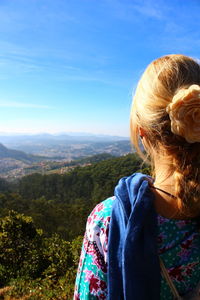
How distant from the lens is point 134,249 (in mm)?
963

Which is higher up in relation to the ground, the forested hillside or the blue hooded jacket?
the blue hooded jacket

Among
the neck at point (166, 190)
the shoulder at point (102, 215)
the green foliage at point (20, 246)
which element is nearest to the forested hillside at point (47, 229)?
the green foliage at point (20, 246)

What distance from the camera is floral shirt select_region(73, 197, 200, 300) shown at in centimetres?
104

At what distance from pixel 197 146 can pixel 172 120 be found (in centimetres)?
19

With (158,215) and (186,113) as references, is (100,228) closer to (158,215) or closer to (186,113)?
(158,215)

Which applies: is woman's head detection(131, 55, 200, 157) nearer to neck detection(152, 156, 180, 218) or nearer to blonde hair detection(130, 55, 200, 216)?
blonde hair detection(130, 55, 200, 216)

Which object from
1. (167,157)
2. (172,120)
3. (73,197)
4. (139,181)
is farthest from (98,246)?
(73,197)

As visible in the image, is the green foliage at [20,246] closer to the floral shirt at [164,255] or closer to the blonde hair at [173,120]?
the floral shirt at [164,255]

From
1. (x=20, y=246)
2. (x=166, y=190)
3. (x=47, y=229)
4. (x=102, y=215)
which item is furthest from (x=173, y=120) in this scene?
(x=47, y=229)

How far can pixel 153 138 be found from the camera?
115 cm

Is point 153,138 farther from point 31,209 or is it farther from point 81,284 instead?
point 31,209

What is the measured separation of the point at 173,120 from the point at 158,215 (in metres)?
0.40

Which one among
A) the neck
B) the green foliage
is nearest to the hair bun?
the neck

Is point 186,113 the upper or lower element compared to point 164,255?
upper
